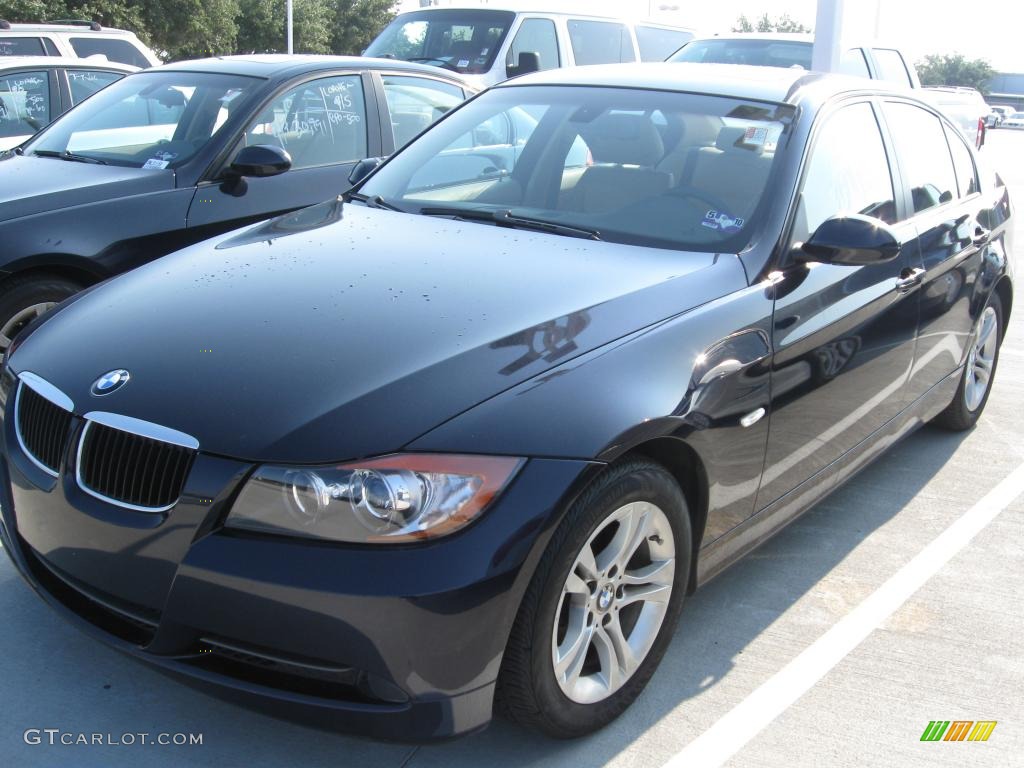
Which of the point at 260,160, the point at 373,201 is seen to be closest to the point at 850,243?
the point at 373,201

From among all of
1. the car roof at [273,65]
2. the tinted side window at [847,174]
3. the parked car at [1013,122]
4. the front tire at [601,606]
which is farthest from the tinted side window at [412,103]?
the parked car at [1013,122]

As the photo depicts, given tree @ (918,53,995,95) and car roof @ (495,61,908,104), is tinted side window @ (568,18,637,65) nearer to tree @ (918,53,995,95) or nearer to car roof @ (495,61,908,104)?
car roof @ (495,61,908,104)

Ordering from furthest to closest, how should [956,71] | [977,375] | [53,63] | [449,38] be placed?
[956,71] → [449,38] → [53,63] → [977,375]

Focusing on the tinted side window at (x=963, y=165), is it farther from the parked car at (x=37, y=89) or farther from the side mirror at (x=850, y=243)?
the parked car at (x=37, y=89)

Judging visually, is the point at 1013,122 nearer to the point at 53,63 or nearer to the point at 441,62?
the point at 441,62

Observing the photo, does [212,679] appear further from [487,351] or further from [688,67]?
[688,67]

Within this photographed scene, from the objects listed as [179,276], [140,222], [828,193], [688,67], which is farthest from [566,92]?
[140,222]

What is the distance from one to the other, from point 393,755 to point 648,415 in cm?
105

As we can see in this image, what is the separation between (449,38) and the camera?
1143 cm

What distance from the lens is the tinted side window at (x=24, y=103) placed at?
26.1 ft

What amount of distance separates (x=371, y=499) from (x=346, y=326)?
0.65 m

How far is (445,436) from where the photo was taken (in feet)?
8.01

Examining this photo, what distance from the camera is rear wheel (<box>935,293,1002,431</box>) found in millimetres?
5152

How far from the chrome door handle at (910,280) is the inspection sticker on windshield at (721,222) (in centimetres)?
82
